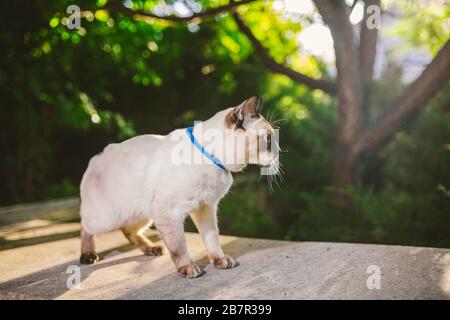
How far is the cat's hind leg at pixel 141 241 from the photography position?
3096mm

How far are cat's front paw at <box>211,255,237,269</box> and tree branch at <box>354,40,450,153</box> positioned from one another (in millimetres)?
2841

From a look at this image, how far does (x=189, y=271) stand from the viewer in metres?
2.52

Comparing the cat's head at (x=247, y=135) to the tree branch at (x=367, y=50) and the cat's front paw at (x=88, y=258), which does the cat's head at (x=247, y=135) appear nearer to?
the cat's front paw at (x=88, y=258)

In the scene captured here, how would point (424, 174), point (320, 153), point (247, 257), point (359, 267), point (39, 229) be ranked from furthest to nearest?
point (320, 153) < point (424, 174) < point (39, 229) < point (247, 257) < point (359, 267)

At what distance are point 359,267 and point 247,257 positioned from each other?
789mm

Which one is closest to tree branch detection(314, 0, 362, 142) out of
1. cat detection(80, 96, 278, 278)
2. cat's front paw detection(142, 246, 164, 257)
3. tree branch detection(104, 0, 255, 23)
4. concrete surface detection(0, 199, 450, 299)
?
tree branch detection(104, 0, 255, 23)

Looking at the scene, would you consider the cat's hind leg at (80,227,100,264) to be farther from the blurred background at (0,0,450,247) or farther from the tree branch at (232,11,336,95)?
the tree branch at (232,11,336,95)

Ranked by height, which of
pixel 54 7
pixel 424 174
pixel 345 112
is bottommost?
pixel 424 174

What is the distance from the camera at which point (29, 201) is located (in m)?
6.58

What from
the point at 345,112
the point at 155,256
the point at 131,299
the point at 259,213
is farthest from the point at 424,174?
the point at 131,299

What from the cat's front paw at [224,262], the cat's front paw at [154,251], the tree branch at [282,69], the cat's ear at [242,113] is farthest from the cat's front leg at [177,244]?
the tree branch at [282,69]

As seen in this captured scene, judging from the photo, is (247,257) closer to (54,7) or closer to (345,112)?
(345,112)

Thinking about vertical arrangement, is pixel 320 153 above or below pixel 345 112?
below

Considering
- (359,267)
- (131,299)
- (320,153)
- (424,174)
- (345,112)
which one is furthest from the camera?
(320,153)
